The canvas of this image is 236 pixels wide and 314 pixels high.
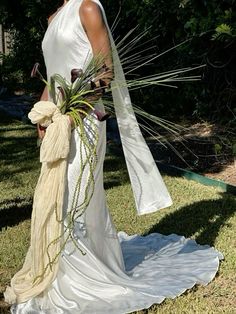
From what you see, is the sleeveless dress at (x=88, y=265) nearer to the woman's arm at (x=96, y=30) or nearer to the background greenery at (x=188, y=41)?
the woman's arm at (x=96, y=30)

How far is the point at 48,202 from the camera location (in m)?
3.90

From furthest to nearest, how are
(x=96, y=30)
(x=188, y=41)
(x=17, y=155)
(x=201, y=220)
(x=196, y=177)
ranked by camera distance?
(x=17, y=155)
(x=188, y=41)
(x=196, y=177)
(x=201, y=220)
(x=96, y=30)

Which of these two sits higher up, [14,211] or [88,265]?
[88,265]

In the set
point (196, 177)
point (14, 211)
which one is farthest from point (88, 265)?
point (196, 177)

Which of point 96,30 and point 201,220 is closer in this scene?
point 96,30

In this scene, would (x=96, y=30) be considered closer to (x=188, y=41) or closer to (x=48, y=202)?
(x=48, y=202)

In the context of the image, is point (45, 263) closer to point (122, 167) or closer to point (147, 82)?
point (147, 82)

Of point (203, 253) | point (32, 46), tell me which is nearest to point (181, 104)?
point (32, 46)

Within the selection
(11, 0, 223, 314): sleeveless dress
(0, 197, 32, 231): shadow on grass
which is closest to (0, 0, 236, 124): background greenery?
(0, 197, 32, 231): shadow on grass

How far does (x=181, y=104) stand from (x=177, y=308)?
23.2ft

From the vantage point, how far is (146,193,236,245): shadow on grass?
18.4 feet

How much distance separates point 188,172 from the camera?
25.7ft

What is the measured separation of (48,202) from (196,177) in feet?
13.3

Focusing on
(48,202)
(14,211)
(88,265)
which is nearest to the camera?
(48,202)
